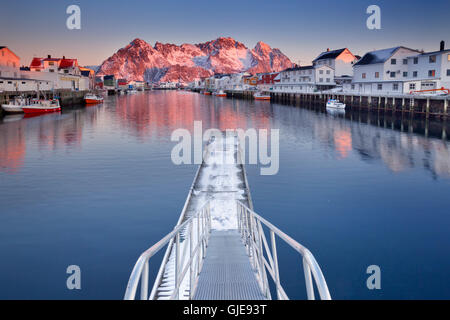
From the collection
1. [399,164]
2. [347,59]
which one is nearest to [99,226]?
[399,164]

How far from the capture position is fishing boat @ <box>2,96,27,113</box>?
2490 inches

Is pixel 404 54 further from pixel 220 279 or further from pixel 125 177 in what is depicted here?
pixel 220 279

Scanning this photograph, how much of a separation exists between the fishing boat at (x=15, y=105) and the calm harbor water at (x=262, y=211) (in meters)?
30.9

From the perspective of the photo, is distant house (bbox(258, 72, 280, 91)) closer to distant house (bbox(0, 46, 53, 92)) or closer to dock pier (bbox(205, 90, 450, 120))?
dock pier (bbox(205, 90, 450, 120))

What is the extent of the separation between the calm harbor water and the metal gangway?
1.64 m

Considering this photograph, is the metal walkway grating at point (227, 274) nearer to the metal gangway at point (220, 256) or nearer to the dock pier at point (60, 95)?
the metal gangway at point (220, 256)

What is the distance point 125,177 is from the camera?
2436cm

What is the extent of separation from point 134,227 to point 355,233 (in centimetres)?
935

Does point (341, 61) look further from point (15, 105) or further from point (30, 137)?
point (30, 137)

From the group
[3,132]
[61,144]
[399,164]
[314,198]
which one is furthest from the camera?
[3,132]

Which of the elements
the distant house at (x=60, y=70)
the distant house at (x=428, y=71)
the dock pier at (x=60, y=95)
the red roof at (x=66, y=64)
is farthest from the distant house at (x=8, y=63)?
the distant house at (x=428, y=71)

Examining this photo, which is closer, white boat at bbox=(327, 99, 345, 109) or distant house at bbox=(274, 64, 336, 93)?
white boat at bbox=(327, 99, 345, 109)

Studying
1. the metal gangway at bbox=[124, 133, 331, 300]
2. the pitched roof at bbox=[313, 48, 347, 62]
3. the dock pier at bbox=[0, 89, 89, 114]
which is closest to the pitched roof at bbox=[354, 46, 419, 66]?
the pitched roof at bbox=[313, 48, 347, 62]

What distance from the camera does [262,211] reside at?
18.1 meters
